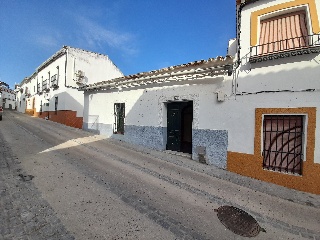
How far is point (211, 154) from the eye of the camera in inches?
267

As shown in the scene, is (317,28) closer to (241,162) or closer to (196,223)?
(241,162)

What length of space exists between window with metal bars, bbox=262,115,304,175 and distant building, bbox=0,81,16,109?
54.5 meters

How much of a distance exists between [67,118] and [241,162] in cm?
1471

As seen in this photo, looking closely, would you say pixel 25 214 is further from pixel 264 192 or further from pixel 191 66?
pixel 191 66

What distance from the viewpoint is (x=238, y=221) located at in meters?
3.48

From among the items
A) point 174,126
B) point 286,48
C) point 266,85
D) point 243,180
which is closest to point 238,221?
point 243,180

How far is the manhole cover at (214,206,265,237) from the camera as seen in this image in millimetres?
3223

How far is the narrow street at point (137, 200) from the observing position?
117 inches

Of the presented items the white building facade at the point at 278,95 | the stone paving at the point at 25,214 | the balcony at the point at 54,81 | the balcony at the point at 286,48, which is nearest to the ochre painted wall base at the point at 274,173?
the white building facade at the point at 278,95

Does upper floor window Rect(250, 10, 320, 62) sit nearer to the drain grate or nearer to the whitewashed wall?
the whitewashed wall

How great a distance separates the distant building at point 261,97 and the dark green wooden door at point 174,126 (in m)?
0.05

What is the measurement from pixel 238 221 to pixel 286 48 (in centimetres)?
530

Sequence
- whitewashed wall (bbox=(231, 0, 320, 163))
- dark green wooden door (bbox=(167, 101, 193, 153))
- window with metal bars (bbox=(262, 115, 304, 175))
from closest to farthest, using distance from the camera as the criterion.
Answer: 1. whitewashed wall (bbox=(231, 0, 320, 163))
2. window with metal bars (bbox=(262, 115, 304, 175))
3. dark green wooden door (bbox=(167, 101, 193, 153))

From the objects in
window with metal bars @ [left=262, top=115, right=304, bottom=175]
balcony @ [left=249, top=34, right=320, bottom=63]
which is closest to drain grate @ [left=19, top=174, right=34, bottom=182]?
window with metal bars @ [left=262, top=115, right=304, bottom=175]
